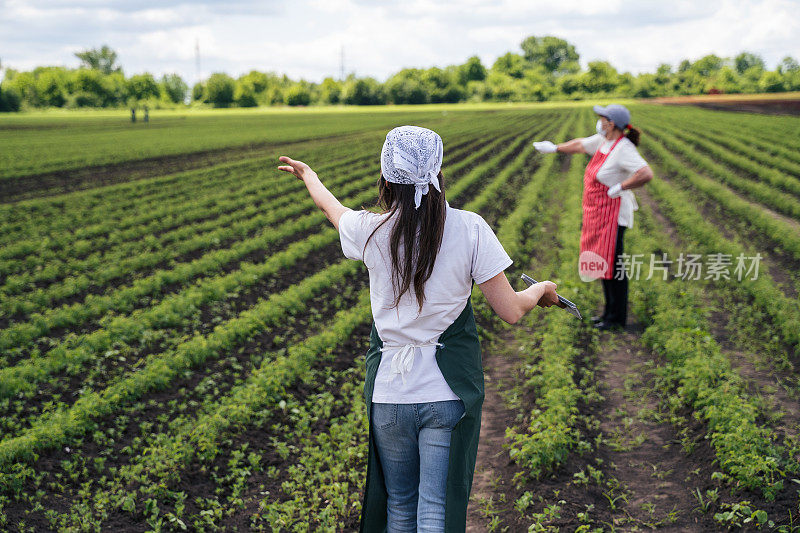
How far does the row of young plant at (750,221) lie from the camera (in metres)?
6.50

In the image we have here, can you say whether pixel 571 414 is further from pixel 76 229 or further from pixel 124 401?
pixel 76 229

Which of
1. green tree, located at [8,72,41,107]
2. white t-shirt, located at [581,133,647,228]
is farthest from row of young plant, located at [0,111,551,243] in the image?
green tree, located at [8,72,41,107]

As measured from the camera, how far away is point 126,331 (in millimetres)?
6473

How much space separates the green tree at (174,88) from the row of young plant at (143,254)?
288 ft

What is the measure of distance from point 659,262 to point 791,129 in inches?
866

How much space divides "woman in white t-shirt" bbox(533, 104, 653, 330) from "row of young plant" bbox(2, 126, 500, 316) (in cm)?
607

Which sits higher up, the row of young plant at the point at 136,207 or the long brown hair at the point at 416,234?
the long brown hair at the point at 416,234

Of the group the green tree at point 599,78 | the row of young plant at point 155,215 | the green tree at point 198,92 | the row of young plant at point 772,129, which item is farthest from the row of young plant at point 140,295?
the green tree at point 198,92

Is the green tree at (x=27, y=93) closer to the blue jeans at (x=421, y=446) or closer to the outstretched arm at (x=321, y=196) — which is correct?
the outstretched arm at (x=321, y=196)

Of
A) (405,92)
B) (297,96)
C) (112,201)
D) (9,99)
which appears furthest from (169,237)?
(297,96)

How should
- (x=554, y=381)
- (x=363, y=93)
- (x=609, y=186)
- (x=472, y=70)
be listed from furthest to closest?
(x=472, y=70) < (x=363, y=93) < (x=609, y=186) < (x=554, y=381)

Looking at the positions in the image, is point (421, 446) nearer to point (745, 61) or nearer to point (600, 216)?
point (600, 216)

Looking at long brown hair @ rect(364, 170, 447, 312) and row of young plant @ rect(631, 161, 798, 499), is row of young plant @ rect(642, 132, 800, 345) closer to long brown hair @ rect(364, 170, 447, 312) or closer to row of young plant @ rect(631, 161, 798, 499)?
row of young plant @ rect(631, 161, 798, 499)

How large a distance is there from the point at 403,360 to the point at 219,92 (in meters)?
96.8
